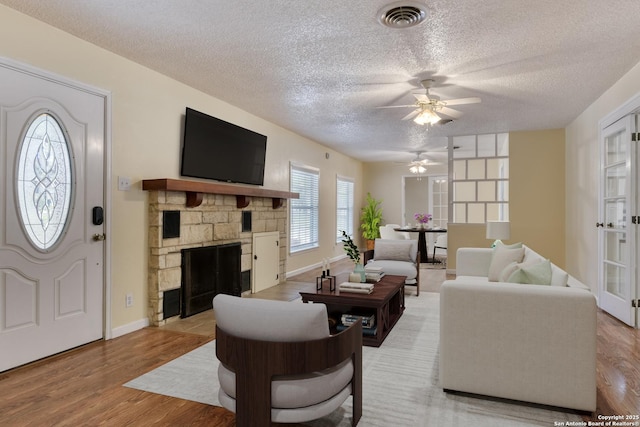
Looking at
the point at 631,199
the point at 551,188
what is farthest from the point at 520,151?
the point at 631,199

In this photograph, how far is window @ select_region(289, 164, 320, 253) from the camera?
6902mm

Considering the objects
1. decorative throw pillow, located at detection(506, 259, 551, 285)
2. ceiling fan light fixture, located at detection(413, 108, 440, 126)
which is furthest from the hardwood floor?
ceiling fan light fixture, located at detection(413, 108, 440, 126)

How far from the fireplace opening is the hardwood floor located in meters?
0.55

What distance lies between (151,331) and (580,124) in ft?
20.3

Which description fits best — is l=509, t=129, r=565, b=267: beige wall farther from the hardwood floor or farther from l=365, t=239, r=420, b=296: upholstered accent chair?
the hardwood floor

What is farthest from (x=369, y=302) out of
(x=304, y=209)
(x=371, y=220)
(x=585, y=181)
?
(x=371, y=220)

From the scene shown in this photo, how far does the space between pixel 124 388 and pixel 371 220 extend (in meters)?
8.18

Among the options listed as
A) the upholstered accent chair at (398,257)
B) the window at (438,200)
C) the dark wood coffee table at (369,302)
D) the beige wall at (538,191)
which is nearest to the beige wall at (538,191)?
the beige wall at (538,191)

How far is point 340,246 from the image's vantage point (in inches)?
358

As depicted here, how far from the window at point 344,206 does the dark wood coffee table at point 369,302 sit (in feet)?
16.6

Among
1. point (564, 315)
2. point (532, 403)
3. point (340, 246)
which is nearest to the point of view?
point (564, 315)

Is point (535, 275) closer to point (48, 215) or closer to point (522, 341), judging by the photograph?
point (522, 341)

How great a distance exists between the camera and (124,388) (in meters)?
2.51

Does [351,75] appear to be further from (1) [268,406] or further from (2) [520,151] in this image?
(2) [520,151]
